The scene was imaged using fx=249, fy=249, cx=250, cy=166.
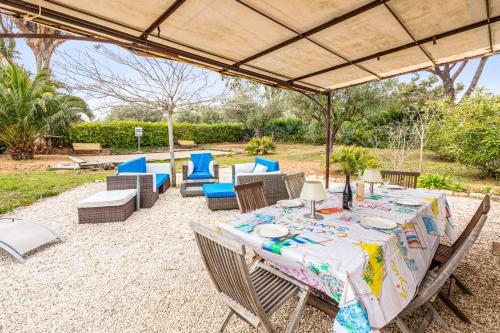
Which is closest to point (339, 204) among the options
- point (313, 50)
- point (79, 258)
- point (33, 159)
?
point (313, 50)

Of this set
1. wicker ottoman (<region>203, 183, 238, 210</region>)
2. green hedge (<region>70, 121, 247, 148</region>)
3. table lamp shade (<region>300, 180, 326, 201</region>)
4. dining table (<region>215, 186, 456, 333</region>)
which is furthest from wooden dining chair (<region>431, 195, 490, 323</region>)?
green hedge (<region>70, 121, 247, 148</region>)

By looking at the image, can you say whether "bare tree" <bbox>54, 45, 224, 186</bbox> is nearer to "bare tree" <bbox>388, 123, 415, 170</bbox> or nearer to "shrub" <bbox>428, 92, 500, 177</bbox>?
"bare tree" <bbox>388, 123, 415, 170</bbox>

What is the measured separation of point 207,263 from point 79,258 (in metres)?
2.20

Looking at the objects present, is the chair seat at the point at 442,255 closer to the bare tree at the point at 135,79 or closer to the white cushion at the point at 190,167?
the white cushion at the point at 190,167

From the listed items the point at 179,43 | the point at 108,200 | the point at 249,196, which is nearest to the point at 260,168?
the point at 249,196

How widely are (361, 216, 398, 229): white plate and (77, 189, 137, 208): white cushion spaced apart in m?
3.55

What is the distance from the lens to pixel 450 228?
2666 mm

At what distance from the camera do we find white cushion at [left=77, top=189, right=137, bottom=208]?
150 inches

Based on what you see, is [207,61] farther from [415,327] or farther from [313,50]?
[415,327]

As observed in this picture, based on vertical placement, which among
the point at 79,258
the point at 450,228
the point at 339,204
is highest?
the point at 339,204

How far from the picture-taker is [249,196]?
2635 mm

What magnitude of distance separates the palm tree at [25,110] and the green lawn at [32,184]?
242cm

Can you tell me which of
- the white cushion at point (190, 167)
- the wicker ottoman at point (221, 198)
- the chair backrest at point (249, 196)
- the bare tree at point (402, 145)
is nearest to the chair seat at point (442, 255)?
the chair backrest at point (249, 196)

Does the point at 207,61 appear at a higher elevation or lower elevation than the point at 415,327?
higher
